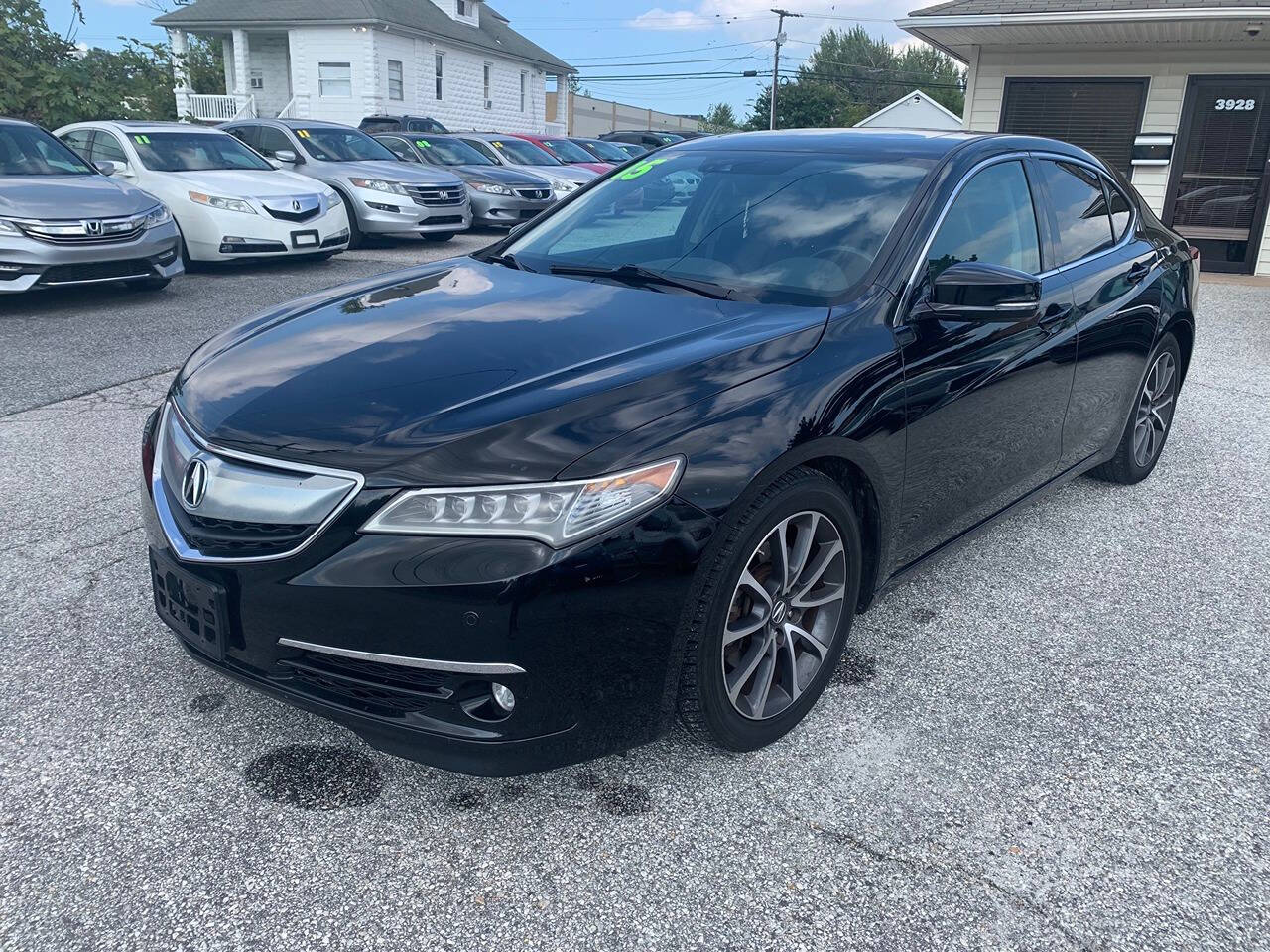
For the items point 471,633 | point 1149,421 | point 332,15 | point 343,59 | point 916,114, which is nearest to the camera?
point 471,633

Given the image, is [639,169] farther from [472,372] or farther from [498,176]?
[498,176]

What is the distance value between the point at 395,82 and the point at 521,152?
1695 cm

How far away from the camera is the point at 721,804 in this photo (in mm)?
2520

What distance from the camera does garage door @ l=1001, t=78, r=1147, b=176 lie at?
13.2 metres

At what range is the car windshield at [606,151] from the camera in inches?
840

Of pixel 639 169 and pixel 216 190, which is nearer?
pixel 639 169

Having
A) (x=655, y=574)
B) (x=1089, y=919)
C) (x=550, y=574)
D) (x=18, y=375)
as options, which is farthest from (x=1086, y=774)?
(x=18, y=375)

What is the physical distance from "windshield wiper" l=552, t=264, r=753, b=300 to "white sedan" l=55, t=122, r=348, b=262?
757cm

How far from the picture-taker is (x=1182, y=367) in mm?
5148

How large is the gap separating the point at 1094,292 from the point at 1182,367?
1.57m

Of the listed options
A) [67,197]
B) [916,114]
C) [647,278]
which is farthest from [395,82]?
[647,278]

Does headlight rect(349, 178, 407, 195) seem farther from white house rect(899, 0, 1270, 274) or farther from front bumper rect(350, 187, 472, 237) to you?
white house rect(899, 0, 1270, 274)

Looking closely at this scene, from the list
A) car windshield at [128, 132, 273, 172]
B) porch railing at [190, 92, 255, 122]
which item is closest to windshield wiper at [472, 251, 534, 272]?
car windshield at [128, 132, 273, 172]

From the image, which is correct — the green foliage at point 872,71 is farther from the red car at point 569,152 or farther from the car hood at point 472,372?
the car hood at point 472,372
